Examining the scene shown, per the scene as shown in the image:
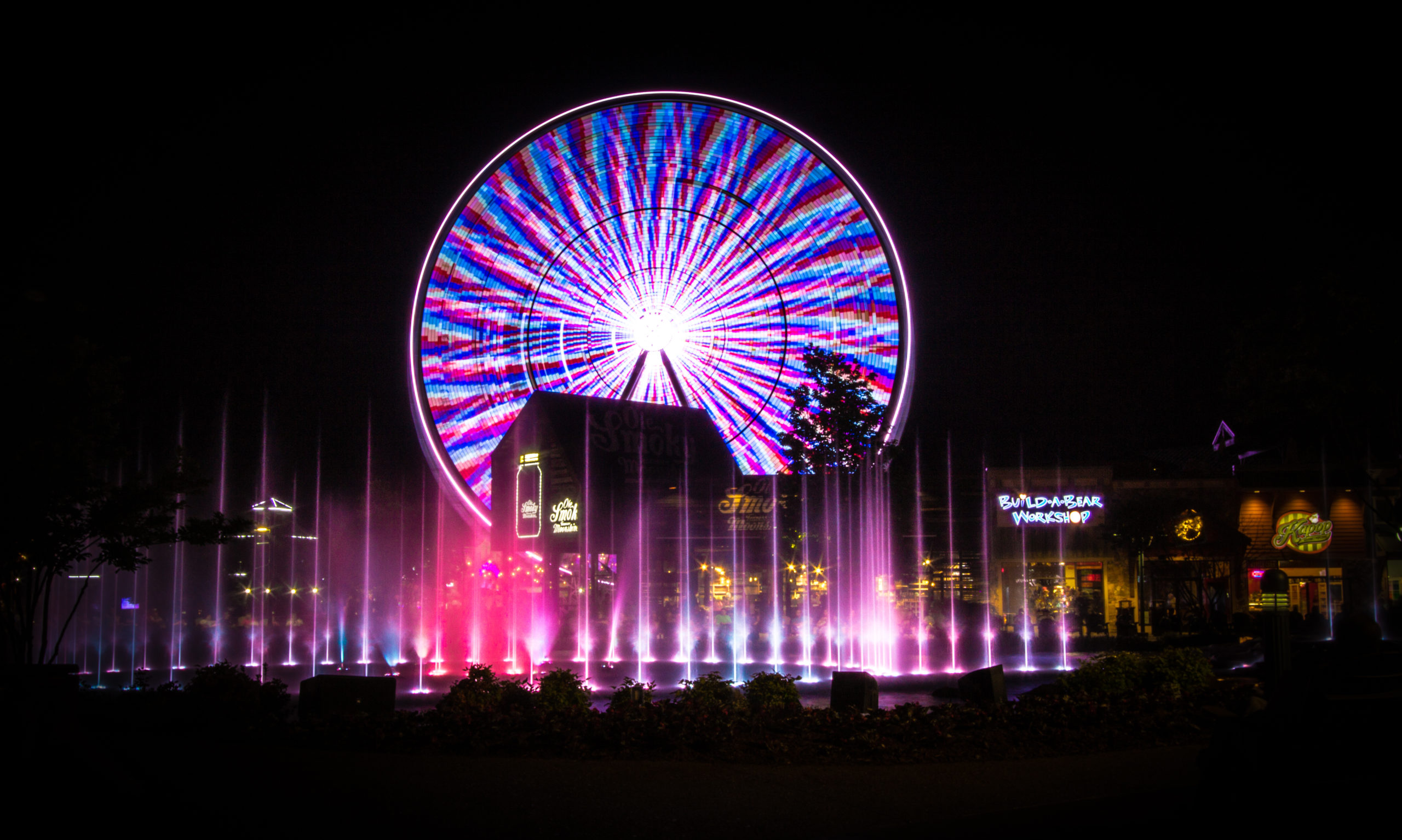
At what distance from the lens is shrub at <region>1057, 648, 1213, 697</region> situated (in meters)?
10.7

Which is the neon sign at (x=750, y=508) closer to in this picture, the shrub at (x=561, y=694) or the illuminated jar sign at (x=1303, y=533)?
the illuminated jar sign at (x=1303, y=533)

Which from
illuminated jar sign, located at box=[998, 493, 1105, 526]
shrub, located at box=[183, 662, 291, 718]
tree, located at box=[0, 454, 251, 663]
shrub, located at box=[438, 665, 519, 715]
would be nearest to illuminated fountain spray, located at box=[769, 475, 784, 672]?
illuminated jar sign, located at box=[998, 493, 1105, 526]

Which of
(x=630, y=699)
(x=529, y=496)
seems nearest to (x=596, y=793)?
(x=630, y=699)

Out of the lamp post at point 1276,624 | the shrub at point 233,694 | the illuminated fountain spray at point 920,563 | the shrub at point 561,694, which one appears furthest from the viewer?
the illuminated fountain spray at point 920,563

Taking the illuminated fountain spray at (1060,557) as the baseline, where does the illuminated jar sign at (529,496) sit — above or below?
above

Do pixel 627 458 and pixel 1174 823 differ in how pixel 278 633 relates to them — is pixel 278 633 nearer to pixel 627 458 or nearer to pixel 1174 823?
pixel 627 458

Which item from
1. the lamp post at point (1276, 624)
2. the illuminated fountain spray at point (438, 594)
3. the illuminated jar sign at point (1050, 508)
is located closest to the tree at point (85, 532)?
the illuminated fountain spray at point (438, 594)

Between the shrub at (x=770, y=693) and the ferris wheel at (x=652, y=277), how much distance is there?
783 inches

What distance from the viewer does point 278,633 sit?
100 ft

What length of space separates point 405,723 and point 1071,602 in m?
33.5

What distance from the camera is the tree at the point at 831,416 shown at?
2962 centimetres

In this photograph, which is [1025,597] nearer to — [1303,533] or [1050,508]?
[1050,508]

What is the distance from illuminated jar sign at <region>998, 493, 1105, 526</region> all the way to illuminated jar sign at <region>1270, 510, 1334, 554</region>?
23.7 feet

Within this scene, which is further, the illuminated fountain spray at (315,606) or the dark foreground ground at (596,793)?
the illuminated fountain spray at (315,606)
